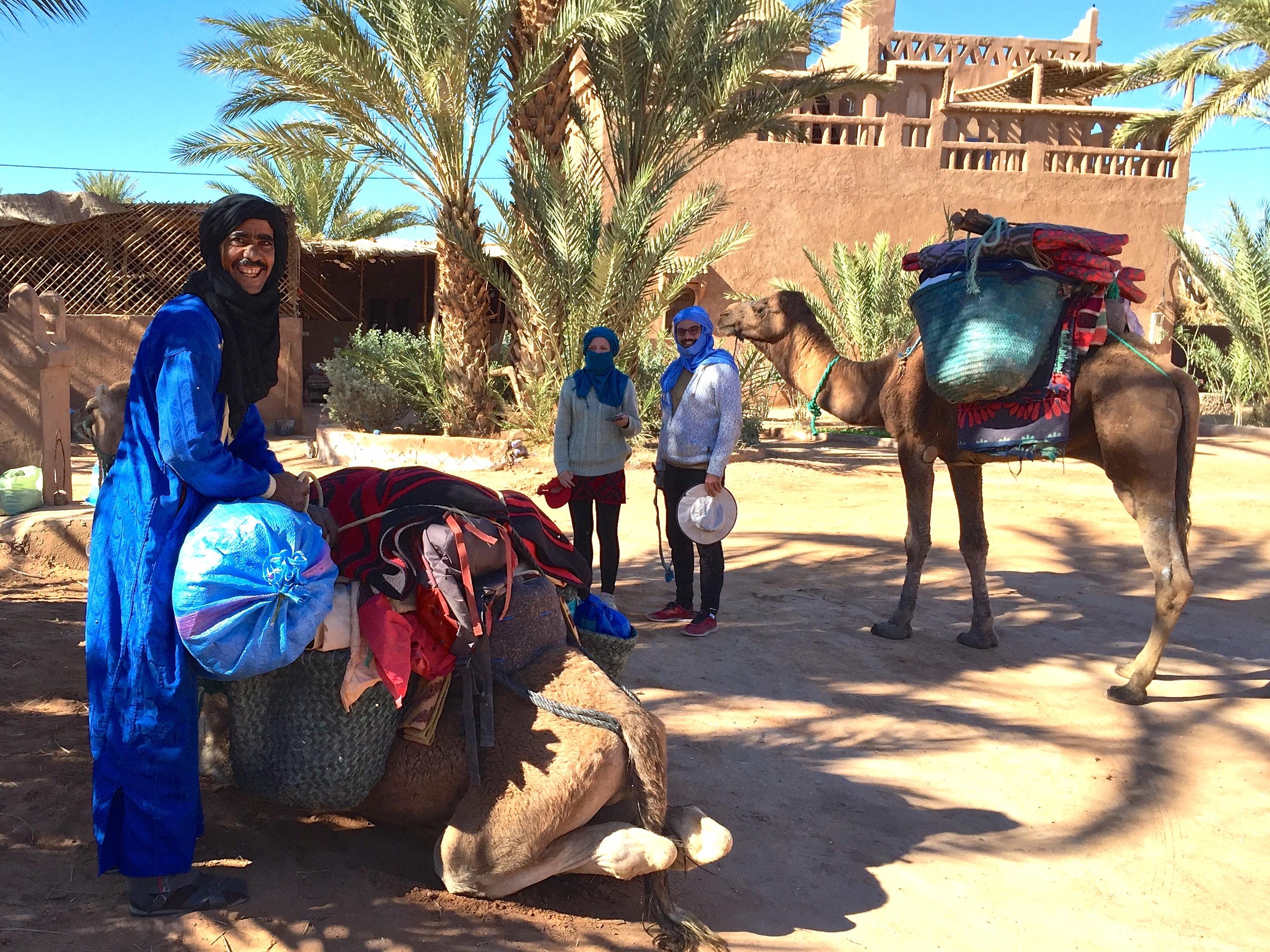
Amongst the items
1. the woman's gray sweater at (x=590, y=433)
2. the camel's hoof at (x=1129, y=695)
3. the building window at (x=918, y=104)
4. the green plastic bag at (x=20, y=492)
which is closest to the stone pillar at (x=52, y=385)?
the green plastic bag at (x=20, y=492)

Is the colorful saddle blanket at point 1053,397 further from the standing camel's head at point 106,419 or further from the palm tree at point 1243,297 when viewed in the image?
the palm tree at point 1243,297

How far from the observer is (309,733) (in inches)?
108

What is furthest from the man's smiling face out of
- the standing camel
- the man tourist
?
the standing camel

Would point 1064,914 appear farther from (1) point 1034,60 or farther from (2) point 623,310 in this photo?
(1) point 1034,60

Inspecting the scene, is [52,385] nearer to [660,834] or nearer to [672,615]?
[672,615]

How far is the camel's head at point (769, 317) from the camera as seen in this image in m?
6.36

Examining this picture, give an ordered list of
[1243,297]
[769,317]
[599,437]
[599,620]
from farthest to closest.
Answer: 1. [1243,297]
2. [769,317]
3. [599,437]
4. [599,620]

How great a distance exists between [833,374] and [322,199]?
18.4m

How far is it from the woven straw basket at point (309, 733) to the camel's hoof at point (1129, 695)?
12.1 feet

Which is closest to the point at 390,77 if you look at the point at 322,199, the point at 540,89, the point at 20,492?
the point at 540,89

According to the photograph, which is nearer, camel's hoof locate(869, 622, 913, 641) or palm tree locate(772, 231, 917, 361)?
camel's hoof locate(869, 622, 913, 641)

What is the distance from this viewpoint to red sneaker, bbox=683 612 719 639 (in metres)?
5.66

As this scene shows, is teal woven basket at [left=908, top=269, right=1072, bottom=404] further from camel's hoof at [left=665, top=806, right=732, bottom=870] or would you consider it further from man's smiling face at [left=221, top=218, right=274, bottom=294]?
man's smiling face at [left=221, top=218, right=274, bottom=294]

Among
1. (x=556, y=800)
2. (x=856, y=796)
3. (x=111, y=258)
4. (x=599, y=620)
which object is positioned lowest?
(x=856, y=796)
